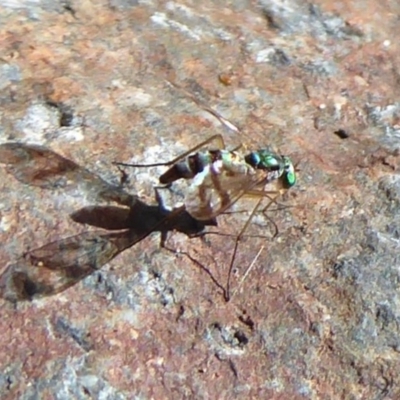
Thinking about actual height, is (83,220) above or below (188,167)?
below

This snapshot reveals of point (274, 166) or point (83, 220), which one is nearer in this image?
point (83, 220)

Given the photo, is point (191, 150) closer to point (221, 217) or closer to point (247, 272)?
point (221, 217)

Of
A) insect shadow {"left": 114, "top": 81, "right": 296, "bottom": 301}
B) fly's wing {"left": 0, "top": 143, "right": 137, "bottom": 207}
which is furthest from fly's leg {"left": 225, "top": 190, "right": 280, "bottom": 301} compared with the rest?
fly's wing {"left": 0, "top": 143, "right": 137, "bottom": 207}

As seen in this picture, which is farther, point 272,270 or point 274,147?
point 274,147

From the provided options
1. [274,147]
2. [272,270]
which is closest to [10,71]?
[274,147]

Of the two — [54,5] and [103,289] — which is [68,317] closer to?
[103,289]

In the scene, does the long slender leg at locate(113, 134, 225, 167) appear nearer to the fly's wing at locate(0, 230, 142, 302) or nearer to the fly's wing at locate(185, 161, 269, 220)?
the fly's wing at locate(185, 161, 269, 220)

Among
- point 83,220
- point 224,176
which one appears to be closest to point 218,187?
point 224,176
